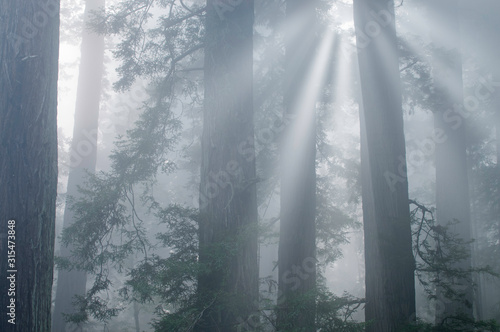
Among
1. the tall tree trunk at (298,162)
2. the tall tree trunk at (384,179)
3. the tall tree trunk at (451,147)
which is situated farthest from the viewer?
the tall tree trunk at (451,147)

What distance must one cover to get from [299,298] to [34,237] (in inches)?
122

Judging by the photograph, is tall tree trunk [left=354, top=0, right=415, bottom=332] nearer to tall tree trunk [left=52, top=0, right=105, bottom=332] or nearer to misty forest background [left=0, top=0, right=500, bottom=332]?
misty forest background [left=0, top=0, right=500, bottom=332]

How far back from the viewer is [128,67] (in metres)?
8.05

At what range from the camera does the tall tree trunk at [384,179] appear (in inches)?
219

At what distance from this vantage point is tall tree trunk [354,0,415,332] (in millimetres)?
5562

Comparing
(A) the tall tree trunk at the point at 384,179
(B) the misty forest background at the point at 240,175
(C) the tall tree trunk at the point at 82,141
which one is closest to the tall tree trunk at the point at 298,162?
(B) the misty forest background at the point at 240,175

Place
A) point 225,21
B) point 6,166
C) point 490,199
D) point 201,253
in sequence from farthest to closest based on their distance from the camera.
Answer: point 490,199 → point 225,21 → point 201,253 → point 6,166

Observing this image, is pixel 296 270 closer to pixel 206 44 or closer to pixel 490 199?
pixel 206 44

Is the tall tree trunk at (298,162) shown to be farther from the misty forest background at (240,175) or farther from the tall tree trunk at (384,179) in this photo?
the tall tree trunk at (384,179)

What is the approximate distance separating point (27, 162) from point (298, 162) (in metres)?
5.47

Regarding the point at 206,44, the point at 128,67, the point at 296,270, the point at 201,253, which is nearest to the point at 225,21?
the point at 206,44

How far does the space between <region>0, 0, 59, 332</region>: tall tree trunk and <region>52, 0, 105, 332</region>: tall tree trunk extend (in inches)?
437

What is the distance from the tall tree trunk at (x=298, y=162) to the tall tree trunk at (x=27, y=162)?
449 centimetres

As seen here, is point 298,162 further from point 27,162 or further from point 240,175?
point 27,162
